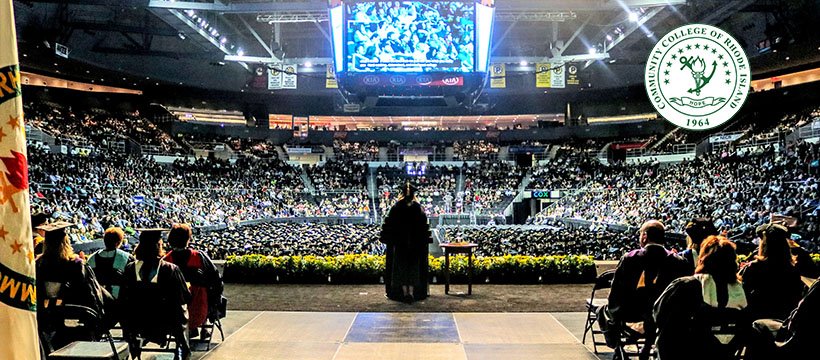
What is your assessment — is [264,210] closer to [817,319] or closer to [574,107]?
[574,107]

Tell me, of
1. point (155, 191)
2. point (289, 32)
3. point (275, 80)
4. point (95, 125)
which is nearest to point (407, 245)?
point (155, 191)

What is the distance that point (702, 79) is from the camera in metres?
4.64

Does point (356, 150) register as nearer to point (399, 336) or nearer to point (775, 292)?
point (399, 336)

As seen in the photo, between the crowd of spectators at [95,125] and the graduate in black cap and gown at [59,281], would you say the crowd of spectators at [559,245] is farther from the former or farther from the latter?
the crowd of spectators at [95,125]

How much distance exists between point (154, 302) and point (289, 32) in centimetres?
3433

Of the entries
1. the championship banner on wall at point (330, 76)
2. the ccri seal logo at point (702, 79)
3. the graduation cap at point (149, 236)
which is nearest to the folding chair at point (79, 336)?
the graduation cap at point (149, 236)

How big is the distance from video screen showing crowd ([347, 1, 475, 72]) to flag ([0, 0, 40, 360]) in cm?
747

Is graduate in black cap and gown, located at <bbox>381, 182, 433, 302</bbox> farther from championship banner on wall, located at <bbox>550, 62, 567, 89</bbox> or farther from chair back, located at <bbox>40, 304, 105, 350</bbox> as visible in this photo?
championship banner on wall, located at <bbox>550, 62, 567, 89</bbox>

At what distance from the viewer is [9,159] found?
4.33 feet

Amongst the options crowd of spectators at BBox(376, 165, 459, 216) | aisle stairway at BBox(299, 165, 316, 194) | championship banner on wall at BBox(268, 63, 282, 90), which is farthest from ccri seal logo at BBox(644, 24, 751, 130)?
aisle stairway at BBox(299, 165, 316, 194)

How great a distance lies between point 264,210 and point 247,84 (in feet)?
44.1

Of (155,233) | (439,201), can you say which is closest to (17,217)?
(155,233)

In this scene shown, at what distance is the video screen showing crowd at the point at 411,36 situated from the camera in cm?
872

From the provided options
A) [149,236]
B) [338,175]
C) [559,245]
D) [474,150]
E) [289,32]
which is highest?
[289,32]
